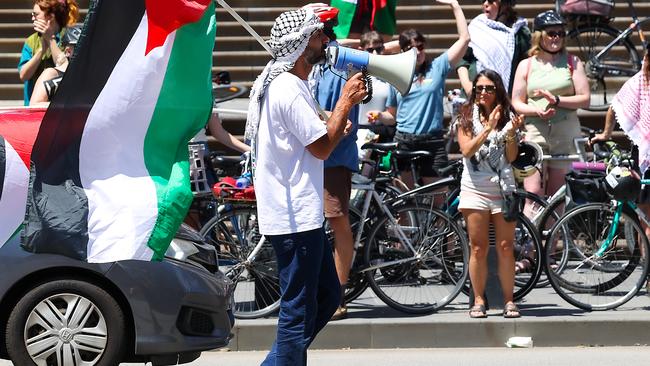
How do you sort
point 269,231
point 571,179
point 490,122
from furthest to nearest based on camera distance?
point 571,179, point 490,122, point 269,231

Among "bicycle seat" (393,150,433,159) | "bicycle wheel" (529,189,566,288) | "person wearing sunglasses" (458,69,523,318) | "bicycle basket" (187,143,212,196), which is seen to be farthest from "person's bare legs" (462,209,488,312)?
"bicycle basket" (187,143,212,196)

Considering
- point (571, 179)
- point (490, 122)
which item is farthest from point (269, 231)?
point (571, 179)

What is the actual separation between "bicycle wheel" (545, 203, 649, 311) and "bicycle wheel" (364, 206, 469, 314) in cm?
71

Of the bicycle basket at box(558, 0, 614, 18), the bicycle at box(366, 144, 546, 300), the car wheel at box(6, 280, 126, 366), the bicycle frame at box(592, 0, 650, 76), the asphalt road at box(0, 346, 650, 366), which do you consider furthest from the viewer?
the bicycle basket at box(558, 0, 614, 18)

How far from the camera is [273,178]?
691 cm

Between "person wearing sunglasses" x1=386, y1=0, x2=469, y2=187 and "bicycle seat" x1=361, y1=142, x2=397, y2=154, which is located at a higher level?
"person wearing sunglasses" x1=386, y1=0, x2=469, y2=187

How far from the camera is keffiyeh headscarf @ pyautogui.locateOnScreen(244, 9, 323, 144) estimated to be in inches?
272

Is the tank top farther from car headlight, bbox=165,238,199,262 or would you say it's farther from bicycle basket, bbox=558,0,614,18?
car headlight, bbox=165,238,199,262

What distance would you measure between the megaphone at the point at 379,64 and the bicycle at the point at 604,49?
6.66 m

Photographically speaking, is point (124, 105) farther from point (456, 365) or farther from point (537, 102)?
point (537, 102)

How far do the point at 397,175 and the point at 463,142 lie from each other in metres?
1.67

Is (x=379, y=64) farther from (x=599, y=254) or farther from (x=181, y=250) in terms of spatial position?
(x=599, y=254)

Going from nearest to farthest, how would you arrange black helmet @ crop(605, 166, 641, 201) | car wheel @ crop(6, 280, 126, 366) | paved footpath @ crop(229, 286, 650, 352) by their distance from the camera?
1. car wheel @ crop(6, 280, 126, 366)
2. paved footpath @ crop(229, 286, 650, 352)
3. black helmet @ crop(605, 166, 641, 201)

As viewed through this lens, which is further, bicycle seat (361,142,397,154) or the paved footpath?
bicycle seat (361,142,397,154)
